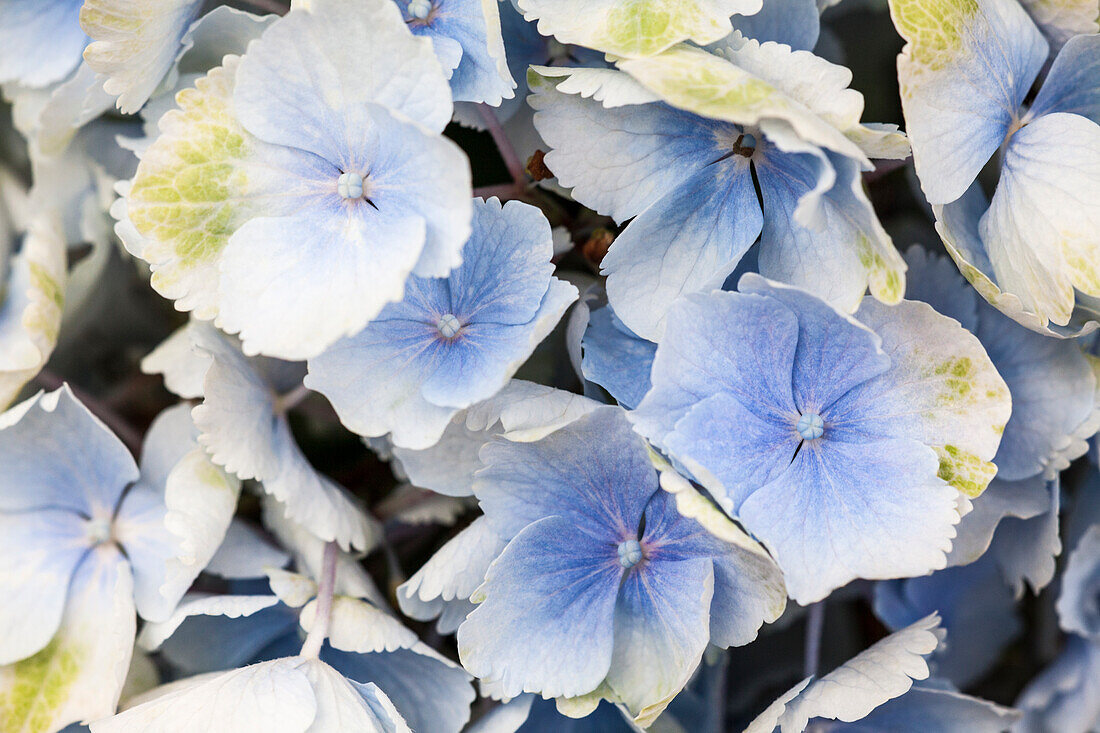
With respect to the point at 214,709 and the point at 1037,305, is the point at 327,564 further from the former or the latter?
the point at 1037,305

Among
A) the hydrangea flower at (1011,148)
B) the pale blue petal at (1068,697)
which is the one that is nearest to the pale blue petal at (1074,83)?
the hydrangea flower at (1011,148)

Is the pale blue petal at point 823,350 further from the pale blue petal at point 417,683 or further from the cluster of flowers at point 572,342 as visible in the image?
the pale blue petal at point 417,683

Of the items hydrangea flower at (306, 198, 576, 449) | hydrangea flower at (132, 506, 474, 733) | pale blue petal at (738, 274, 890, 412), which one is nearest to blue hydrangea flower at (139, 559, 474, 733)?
hydrangea flower at (132, 506, 474, 733)

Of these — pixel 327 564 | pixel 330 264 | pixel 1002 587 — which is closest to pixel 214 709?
pixel 327 564

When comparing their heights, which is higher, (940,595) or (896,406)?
(896,406)

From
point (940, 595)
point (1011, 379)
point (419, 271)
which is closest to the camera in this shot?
point (419, 271)

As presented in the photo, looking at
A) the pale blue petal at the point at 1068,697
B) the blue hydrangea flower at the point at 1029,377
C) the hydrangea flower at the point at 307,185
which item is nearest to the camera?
the hydrangea flower at the point at 307,185
